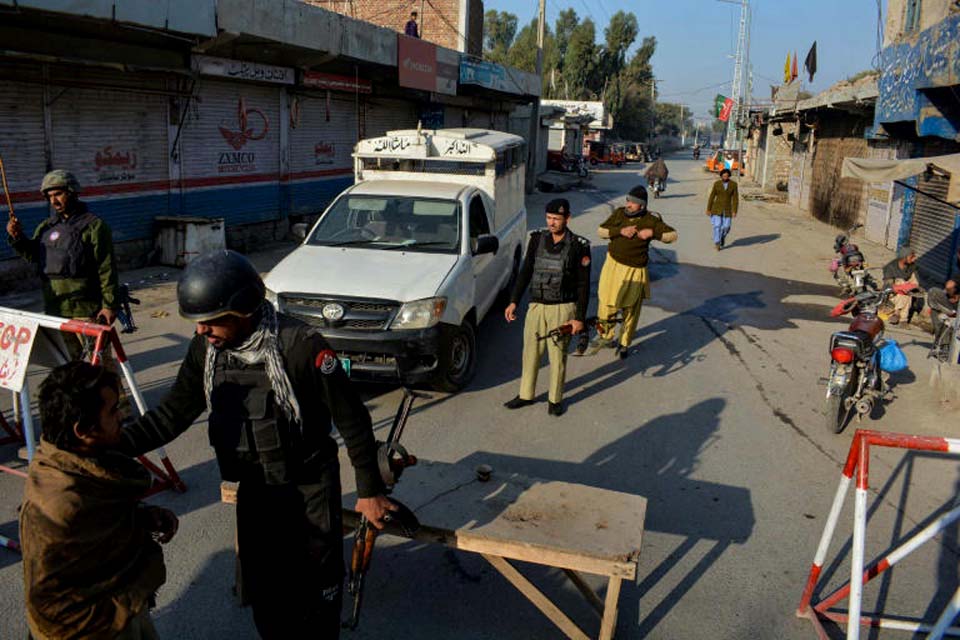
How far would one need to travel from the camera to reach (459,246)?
7.69 metres

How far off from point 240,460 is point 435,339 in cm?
384

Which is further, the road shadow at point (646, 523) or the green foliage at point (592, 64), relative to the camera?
the green foliage at point (592, 64)

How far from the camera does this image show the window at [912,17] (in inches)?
653

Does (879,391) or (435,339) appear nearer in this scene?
(435,339)

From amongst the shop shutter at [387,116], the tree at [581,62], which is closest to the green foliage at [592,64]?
the tree at [581,62]

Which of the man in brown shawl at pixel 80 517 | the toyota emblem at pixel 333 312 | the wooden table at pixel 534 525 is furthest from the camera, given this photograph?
the toyota emblem at pixel 333 312

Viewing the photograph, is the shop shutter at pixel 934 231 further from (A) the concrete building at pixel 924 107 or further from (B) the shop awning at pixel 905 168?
(B) the shop awning at pixel 905 168

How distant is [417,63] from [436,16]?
1131 cm

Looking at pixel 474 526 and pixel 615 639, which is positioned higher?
pixel 474 526

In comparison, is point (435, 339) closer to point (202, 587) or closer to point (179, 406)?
point (202, 587)

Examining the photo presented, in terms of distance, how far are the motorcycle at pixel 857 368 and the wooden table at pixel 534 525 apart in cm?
360

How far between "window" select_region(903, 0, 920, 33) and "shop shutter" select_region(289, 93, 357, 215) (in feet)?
43.8

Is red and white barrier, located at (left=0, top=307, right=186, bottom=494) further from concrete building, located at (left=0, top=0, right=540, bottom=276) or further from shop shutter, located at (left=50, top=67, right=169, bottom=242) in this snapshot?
shop shutter, located at (left=50, top=67, right=169, bottom=242)

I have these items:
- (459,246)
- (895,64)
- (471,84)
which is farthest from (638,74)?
(459,246)
